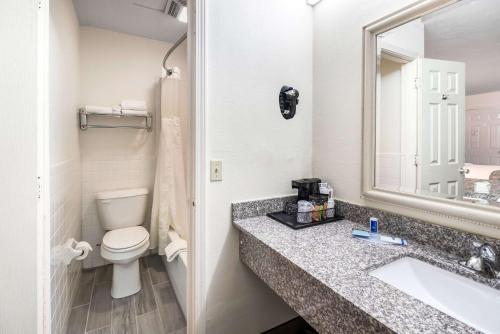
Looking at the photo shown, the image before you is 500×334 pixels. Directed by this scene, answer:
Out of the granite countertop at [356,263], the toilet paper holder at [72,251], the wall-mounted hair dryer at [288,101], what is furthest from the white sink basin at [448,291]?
the toilet paper holder at [72,251]

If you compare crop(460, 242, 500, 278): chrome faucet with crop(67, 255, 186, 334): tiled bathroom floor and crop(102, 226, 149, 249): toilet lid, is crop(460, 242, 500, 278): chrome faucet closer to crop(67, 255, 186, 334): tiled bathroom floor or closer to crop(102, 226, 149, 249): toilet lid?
crop(67, 255, 186, 334): tiled bathroom floor

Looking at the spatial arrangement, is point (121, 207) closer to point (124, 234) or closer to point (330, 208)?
point (124, 234)

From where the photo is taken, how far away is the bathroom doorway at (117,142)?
1631 millimetres

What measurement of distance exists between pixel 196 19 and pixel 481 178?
1.42 metres

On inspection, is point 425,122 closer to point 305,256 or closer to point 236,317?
point 305,256

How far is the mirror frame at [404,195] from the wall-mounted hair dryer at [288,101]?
398mm

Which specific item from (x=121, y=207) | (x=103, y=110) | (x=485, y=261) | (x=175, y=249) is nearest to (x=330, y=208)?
(x=485, y=261)

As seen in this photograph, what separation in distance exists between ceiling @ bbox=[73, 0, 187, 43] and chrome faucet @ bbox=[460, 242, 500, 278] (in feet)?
8.09

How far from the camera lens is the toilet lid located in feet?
6.20

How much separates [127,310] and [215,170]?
1407 mm

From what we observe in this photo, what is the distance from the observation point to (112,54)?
94.0 inches

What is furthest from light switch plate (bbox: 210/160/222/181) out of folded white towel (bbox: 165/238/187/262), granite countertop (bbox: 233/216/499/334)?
folded white towel (bbox: 165/238/187/262)

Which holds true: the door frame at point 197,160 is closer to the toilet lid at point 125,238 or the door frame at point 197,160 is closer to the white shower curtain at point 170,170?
the toilet lid at point 125,238

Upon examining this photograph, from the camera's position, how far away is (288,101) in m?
1.42
